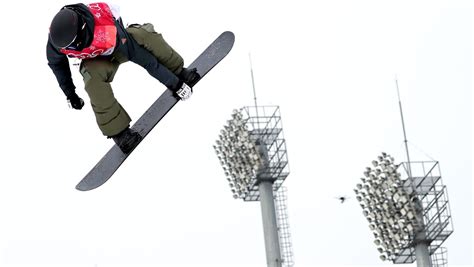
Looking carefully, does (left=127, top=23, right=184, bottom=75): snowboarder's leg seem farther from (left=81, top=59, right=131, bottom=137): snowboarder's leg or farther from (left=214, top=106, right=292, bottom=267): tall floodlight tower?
(left=214, top=106, right=292, bottom=267): tall floodlight tower

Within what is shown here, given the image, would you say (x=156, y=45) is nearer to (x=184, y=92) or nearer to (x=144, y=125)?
(x=184, y=92)

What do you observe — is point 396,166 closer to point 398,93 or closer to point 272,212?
point 398,93

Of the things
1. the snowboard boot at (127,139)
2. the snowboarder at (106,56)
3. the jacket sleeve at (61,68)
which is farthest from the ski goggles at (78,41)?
the snowboard boot at (127,139)

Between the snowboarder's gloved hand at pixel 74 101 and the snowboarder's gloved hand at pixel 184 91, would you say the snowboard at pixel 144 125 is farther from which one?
the snowboarder's gloved hand at pixel 74 101

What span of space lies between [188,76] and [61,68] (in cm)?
129

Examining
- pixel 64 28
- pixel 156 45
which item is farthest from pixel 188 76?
pixel 64 28

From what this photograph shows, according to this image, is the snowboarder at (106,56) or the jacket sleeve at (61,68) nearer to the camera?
the snowboarder at (106,56)

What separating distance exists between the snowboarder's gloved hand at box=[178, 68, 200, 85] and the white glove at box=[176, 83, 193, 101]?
→ 0.18ft

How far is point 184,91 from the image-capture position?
352 inches

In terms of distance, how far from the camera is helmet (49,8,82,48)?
24.1ft

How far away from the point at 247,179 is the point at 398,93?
27.8 feet

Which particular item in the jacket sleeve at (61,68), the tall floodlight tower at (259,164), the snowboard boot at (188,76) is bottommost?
the jacket sleeve at (61,68)

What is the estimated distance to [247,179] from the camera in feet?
137

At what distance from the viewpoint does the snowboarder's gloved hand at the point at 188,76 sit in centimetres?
899
